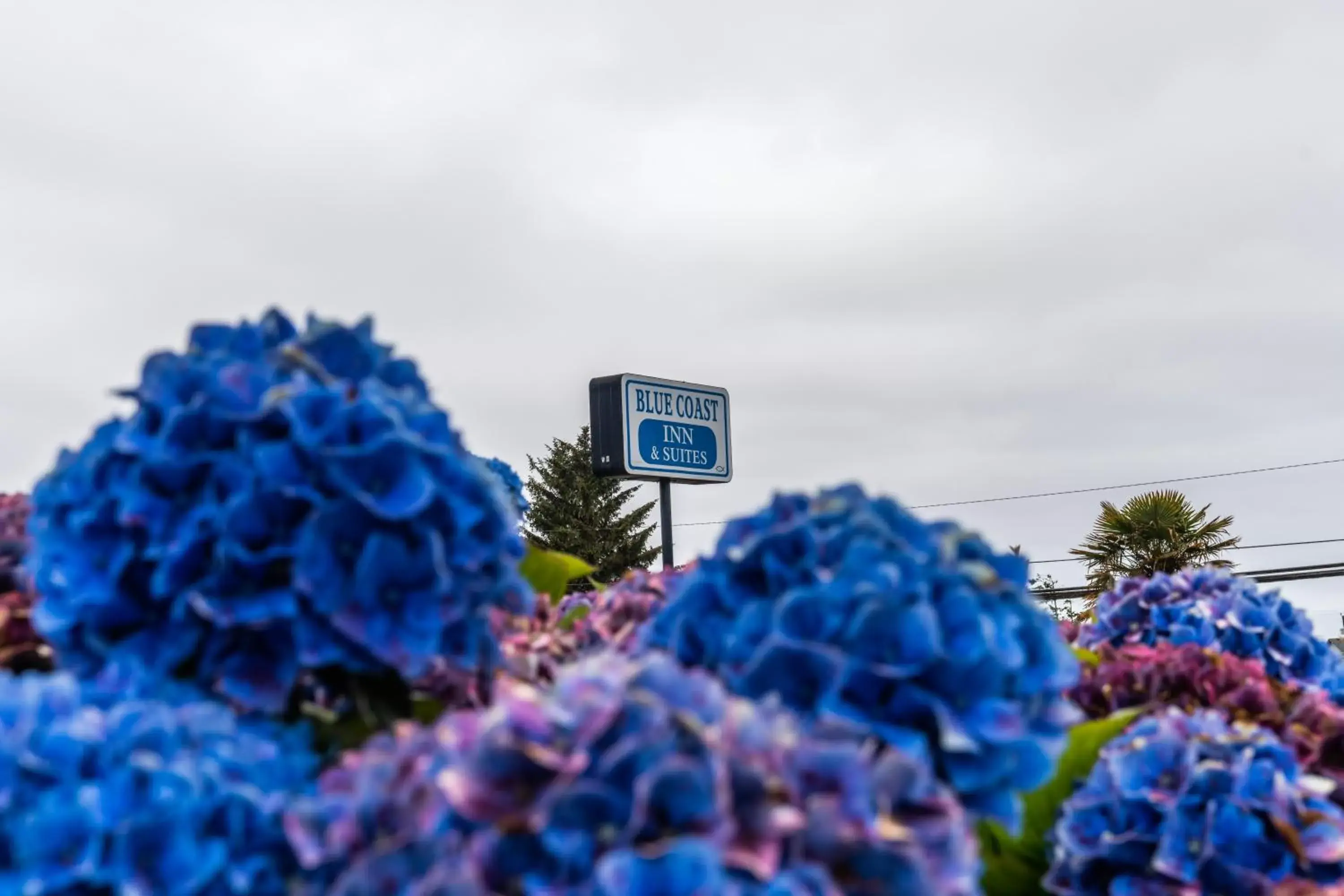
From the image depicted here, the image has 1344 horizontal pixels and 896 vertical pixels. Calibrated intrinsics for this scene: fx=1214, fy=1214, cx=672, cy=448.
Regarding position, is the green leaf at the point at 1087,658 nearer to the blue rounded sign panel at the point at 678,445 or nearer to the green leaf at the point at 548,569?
the green leaf at the point at 548,569

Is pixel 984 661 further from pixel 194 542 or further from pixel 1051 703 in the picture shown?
pixel 194 542

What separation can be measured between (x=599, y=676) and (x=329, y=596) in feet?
1.49

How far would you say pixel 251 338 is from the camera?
1976 mm

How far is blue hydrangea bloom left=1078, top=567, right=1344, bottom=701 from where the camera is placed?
3.16 meters

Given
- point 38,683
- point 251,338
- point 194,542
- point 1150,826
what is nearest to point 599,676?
point 194,542

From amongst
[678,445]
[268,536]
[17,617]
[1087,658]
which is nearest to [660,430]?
[678,445]

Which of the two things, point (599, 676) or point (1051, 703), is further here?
point (1051, 703)

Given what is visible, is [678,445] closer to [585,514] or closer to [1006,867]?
[1006,867]

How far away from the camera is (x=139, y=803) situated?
4.85ft

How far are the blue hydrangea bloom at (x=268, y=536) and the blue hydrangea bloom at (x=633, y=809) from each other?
29 cm

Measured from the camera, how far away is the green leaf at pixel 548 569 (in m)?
2.56

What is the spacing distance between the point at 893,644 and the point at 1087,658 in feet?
4.94

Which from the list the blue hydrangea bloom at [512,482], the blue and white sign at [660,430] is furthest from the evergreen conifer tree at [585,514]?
the blue hydrangea bloom at [512,482]

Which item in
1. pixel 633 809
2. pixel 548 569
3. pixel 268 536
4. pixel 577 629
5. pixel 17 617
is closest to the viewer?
pixel 633 809
